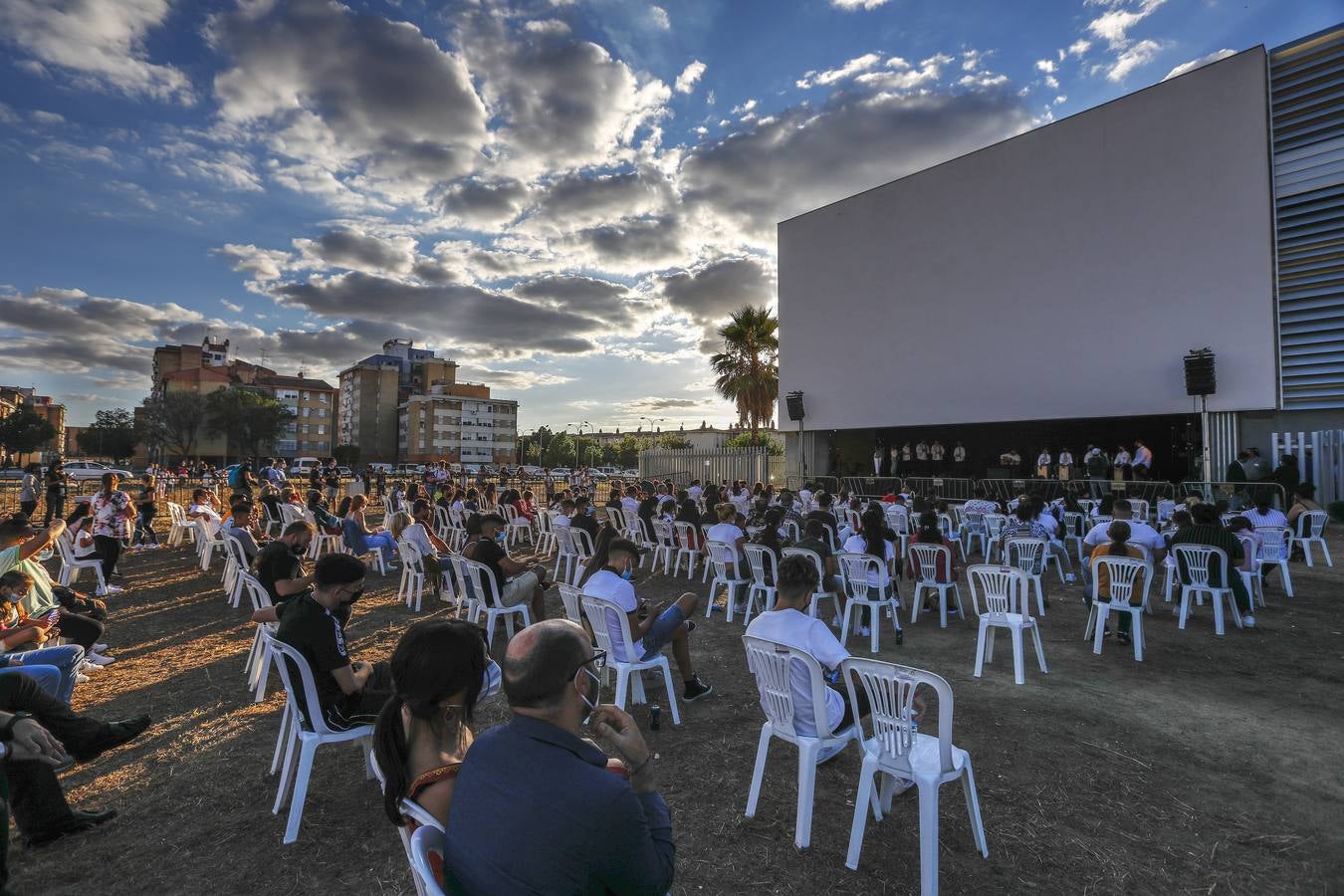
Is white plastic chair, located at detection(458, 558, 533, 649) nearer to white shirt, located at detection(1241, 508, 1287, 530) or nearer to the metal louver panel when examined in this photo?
white shirt, located at detection(1241, 508, 1287, 530)

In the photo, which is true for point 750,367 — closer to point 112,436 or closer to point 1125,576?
point 1125,576

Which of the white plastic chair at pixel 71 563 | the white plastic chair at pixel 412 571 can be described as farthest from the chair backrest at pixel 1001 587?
the white plastic chair at pixel 71 563

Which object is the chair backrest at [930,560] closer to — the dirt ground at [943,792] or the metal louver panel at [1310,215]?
the dirt ground at [943,792]

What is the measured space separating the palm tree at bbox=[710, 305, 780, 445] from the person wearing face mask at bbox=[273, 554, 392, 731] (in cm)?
2796

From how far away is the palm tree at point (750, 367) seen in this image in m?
30.9

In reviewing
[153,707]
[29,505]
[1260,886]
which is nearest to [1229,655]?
[1260,886]

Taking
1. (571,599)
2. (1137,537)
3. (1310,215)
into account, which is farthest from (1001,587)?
(1310,215)

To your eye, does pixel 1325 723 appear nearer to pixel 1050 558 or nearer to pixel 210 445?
pixel 1050 558

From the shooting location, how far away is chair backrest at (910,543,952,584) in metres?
6.60

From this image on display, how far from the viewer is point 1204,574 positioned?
650cm

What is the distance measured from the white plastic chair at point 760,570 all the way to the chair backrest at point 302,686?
4.43 metres

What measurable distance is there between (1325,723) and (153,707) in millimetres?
8175

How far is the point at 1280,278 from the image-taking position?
15523 millimetres

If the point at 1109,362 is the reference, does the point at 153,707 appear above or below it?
below
